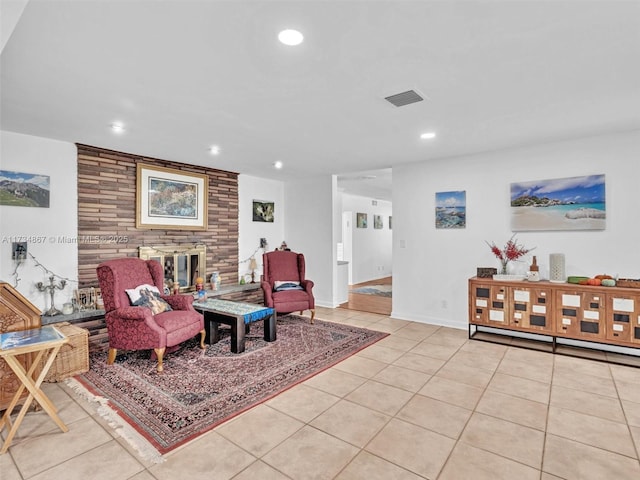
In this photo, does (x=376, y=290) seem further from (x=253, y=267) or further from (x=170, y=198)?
(x=170, y=198)

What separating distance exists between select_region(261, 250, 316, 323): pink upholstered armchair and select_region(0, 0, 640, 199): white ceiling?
6.93ft

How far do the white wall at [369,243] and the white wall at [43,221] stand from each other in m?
6.08

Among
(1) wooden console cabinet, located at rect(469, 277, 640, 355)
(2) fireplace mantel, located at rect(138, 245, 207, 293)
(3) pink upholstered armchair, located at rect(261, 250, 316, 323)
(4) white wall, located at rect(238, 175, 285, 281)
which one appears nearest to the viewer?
(1) wooden console cabinet, located at rect(469, 277, 640, 355)

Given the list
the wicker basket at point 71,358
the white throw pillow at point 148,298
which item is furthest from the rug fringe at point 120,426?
the white throw pillow at point 148,298

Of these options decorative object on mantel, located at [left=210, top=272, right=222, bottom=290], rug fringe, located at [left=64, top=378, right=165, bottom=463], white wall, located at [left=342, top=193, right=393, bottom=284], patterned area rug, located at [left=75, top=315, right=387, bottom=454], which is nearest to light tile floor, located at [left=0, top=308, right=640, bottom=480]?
rug fringe, located at [left=64, top=378, right=165, bottom=463]

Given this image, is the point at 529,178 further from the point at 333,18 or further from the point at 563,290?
the point at 333,18

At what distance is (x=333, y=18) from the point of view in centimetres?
177

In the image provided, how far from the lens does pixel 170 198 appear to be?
5.11m

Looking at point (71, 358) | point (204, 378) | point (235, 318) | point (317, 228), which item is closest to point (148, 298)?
point (71, 358)

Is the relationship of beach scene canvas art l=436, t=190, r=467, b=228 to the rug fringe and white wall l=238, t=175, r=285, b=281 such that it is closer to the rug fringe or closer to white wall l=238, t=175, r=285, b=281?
white wall l=238, t=175, r=285, b=281

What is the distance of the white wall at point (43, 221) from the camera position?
11.9ft

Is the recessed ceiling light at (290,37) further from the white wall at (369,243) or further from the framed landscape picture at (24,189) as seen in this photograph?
the white wall at (369,243)

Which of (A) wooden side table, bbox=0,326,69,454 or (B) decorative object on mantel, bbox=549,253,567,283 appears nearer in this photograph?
(A) wooden side table, bbox=0,326,69,454

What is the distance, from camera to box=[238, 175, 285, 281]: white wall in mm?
6277
